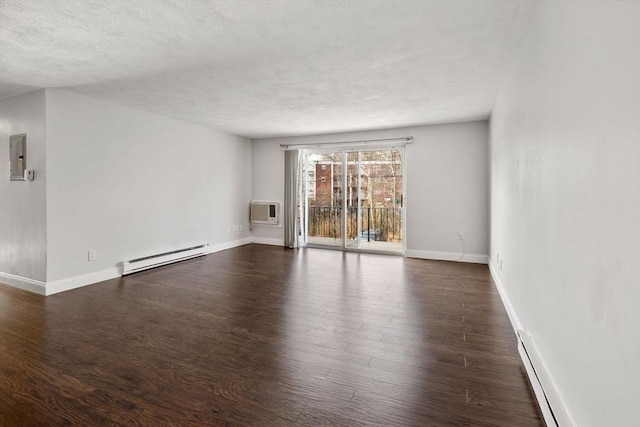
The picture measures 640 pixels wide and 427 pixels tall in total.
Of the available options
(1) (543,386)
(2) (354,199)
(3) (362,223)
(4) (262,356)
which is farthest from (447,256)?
(4) (262,356)

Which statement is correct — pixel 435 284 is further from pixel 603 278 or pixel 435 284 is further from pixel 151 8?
pixel 151 8

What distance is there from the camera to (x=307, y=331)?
2.84m

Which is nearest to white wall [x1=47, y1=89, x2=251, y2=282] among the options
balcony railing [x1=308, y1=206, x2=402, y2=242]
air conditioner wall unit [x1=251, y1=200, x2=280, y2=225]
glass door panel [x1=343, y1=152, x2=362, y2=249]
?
air conditioner wall unit [x1=251, y1=200, x2=280, y2=225]

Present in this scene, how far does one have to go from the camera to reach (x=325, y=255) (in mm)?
6250

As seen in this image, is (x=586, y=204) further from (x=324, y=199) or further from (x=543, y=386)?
(x=324, y=199)

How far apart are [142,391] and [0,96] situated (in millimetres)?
4513

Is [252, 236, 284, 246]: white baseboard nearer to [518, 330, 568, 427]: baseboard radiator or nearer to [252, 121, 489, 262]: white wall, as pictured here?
[252, 121, 489, 262]: white wall

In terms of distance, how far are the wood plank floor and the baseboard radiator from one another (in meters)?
0.06

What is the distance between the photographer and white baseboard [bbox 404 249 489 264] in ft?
18.5

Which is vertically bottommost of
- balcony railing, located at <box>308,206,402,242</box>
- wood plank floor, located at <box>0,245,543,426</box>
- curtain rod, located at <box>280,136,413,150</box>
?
wood plank floor, located at <box>0,245,543,426</box>

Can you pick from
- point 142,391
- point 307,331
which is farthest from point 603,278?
point 142,391

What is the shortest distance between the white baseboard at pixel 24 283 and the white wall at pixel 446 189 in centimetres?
548

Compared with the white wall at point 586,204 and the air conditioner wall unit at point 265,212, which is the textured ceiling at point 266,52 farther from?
the air conditioner wall unit at point 265,212

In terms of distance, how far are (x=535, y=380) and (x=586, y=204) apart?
1.22 meters
